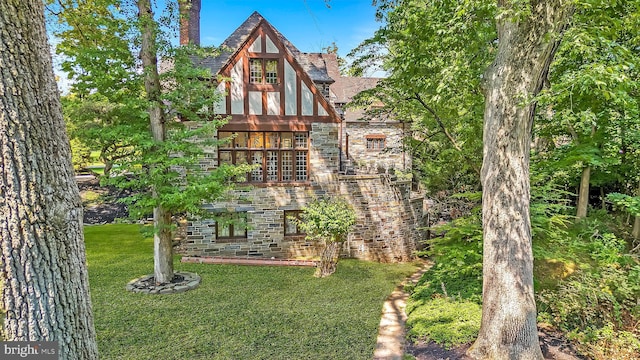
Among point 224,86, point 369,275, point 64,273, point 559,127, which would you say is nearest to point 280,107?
point 224,86

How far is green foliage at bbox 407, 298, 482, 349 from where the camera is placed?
19.8ft

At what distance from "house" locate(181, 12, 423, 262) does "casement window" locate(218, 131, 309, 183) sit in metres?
0.03

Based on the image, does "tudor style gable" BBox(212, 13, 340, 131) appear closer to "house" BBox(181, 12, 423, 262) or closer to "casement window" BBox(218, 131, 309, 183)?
"house" BBox(181, 12, 423, 262)

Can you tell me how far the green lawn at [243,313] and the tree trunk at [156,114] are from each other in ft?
3.00

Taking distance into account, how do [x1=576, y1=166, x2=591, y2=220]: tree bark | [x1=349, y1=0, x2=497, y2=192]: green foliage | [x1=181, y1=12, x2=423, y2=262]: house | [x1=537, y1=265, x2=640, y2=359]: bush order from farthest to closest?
1. [x1=181, y1=12, x2=423, y2=262]: house
2. [x1=576, y1=166, x2=591, y2=220]: tree bark
3. [x1=349, y1=0, x2=497, y2=192]: green foliage
4. [x1=537, y1=265, x2=640, y2=359]: bush

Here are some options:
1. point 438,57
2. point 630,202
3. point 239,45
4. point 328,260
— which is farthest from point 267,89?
point 630,202

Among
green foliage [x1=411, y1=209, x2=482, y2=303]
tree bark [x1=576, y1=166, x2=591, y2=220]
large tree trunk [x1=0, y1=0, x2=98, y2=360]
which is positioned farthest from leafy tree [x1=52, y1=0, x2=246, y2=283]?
tree bark [x1=576, y1=166, x2=591, y2=220]

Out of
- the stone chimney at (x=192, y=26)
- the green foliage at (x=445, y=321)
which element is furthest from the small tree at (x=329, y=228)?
the stone chimney at (x=192, y=26)

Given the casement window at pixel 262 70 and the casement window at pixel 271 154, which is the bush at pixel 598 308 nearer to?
the casement window at pixel 271 154

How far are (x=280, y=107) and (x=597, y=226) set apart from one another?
934 cm

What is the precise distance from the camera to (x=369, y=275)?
10.6m

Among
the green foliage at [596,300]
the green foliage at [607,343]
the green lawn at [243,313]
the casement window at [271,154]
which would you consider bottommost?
the green lawn at [243,313]

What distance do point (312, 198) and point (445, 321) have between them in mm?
6430

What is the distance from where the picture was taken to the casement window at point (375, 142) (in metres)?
22.3
